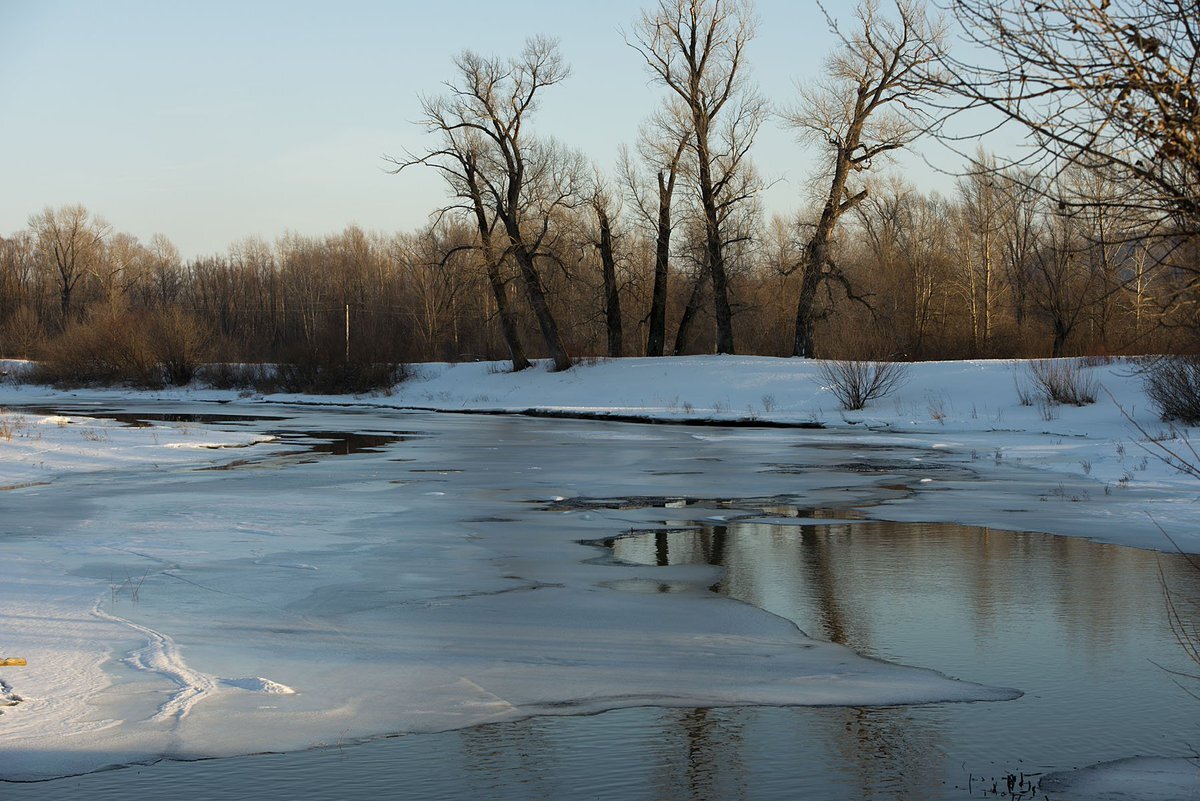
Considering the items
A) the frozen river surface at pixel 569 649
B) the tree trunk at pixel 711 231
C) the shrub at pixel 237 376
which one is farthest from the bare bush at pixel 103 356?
the frozen river surface at pixel 569 649

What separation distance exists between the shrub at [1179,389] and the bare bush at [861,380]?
32.1 ft

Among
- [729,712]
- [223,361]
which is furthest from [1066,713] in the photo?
[223,361]

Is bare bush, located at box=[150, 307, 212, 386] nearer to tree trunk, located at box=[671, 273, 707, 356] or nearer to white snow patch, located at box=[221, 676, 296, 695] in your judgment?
tree trunk, located at box=[671, 273, 707, 356]

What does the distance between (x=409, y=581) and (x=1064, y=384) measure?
25.4 m

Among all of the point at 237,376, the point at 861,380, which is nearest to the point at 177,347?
the point at 237,376

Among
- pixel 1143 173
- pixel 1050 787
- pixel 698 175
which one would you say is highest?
pixel 698 175

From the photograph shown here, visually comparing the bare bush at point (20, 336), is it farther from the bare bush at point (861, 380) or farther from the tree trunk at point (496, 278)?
the bare bush at point (861, 380)

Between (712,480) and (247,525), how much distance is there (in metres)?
7.51

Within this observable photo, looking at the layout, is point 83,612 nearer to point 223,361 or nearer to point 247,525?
point 247,525

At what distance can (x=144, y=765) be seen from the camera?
209 inches

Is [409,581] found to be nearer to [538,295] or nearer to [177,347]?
[538,295]

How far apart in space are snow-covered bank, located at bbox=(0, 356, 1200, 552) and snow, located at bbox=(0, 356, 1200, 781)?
0.14 m

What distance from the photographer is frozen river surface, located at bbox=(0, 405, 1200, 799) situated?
5336 millimetres

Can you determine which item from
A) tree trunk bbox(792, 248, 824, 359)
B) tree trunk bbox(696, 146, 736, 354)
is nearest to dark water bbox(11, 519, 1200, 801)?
tree trunk bbox(792, 248, 824, 359)
